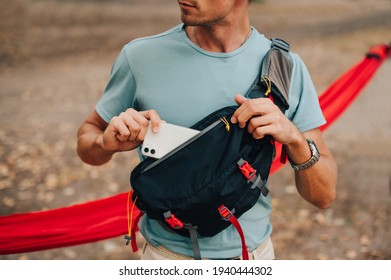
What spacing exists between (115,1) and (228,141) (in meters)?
12.4

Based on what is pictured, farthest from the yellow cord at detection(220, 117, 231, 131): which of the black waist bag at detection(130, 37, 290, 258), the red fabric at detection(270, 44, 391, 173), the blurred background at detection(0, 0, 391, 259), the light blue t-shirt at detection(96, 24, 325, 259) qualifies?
the blurred background at detection(0, 0, 391, 259)

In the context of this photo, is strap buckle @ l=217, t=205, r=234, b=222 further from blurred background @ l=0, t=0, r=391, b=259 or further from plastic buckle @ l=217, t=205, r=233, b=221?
blurred background @ l=0, t=0, r=391, b=259

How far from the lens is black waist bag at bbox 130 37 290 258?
1.32m

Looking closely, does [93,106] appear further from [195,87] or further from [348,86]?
[195,87]

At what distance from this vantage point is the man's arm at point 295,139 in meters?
1.29

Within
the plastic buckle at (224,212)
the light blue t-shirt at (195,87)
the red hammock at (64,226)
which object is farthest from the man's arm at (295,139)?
the red hammock at (64,226)

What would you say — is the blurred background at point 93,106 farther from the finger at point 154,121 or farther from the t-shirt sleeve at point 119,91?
the finger at point 154,121

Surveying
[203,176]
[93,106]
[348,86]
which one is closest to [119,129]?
[203,176]

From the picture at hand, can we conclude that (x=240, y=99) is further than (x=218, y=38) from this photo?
No

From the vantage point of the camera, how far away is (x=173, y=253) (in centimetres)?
149

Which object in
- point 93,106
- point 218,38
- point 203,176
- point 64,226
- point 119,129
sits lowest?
point 93,106

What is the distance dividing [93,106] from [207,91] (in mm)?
5327

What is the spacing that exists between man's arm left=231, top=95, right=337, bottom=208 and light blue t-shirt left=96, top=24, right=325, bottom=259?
0.39ft
